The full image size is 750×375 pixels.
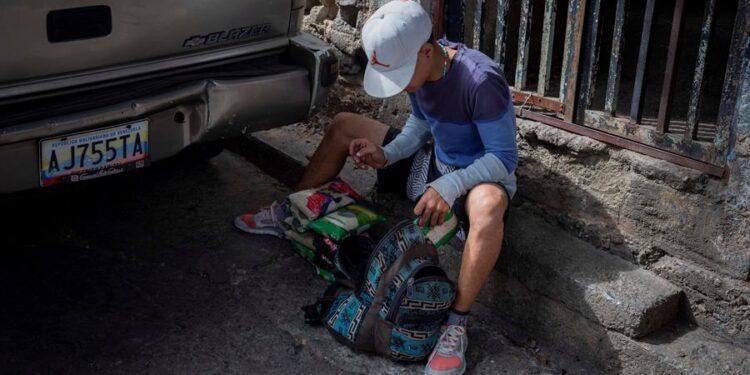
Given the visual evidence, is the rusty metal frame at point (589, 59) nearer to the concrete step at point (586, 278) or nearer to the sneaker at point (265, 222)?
the concrete step at point (586, 278)

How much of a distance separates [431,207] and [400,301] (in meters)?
0.33

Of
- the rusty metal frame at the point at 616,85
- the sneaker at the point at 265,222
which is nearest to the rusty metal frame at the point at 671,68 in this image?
the rusty metal frame at the point at 616,85

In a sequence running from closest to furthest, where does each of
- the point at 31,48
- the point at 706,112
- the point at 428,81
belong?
the point at 31,48, the point at 428,81, the point at 706,112

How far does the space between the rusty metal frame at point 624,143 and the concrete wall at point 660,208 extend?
25mm

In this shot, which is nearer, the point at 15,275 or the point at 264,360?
the point at 264,360

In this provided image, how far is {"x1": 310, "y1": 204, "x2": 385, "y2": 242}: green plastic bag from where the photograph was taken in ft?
10.9

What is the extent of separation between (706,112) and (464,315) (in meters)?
1.63

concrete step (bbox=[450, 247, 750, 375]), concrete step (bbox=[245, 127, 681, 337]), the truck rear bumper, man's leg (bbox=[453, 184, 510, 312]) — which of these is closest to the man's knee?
man's leg (bbox=[453, 184, 510, 312])

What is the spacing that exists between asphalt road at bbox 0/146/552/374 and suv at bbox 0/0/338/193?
8.5 inches

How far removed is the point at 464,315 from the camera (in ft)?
9.57

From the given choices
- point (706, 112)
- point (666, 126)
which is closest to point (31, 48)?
point (666, 126)

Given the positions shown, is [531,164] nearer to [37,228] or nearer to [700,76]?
[700,76]

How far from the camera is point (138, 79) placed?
10.1 ft

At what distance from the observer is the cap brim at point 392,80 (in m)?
2.82
